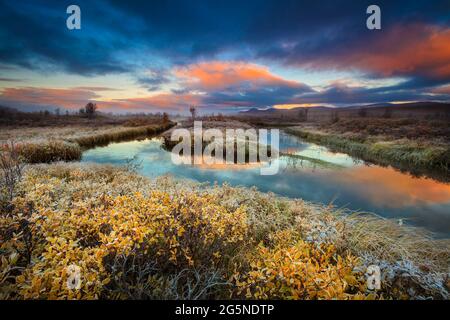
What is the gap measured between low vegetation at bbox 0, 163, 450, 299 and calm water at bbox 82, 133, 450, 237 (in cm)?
365

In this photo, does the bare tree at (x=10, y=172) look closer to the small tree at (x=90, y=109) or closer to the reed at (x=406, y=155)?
the reed at (x=406, y=155)

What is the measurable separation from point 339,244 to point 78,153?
56.6 ft

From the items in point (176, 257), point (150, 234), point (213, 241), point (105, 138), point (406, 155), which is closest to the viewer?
point (176, 257)

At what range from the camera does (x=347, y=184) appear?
37.7ft

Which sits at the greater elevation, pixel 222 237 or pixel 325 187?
pixel 222 237

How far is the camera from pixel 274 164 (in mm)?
15844

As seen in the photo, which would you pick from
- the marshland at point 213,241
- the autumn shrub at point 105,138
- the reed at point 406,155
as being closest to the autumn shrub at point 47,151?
the autumn shrub at point 105,138

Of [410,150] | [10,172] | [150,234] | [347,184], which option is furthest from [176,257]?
[410,150]

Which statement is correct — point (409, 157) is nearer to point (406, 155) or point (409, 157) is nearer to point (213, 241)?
point (406, 155)

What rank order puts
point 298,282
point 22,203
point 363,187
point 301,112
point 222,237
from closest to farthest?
point 298,282 < point 22,203 < point 222,237 < point 363,187 < point 301,112

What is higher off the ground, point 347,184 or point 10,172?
point 10,172

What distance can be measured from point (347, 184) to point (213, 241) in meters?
10.0
